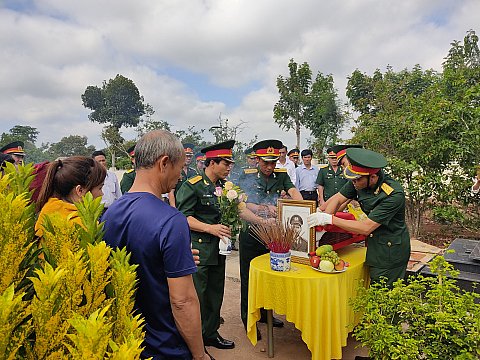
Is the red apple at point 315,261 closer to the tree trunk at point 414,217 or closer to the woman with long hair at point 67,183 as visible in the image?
the woman with long hair at point 67,183

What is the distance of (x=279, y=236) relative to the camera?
9.59 feet

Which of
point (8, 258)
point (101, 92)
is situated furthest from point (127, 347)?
point (101, 92)

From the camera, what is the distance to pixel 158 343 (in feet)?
5.18

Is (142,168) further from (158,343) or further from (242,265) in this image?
(242,265)

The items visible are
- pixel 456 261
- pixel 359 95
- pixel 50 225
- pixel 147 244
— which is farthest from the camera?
pixel 359 95

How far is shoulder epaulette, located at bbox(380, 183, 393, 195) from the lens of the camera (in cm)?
288

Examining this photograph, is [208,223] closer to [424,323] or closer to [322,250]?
[322,250]

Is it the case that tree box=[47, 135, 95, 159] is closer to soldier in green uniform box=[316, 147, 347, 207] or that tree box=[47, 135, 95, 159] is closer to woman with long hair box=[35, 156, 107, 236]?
soldier in green uniform box=[316, 147, 347, 207]

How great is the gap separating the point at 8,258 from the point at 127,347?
0.41 m

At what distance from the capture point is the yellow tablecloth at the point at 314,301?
2.70 m

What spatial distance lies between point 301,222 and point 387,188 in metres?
0.78

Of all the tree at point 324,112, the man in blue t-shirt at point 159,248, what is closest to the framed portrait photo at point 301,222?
the man in blue t-shirt at point 159,248

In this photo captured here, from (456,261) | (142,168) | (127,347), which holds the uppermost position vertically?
(142,168)

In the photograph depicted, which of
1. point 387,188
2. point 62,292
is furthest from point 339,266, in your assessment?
point 62,292
